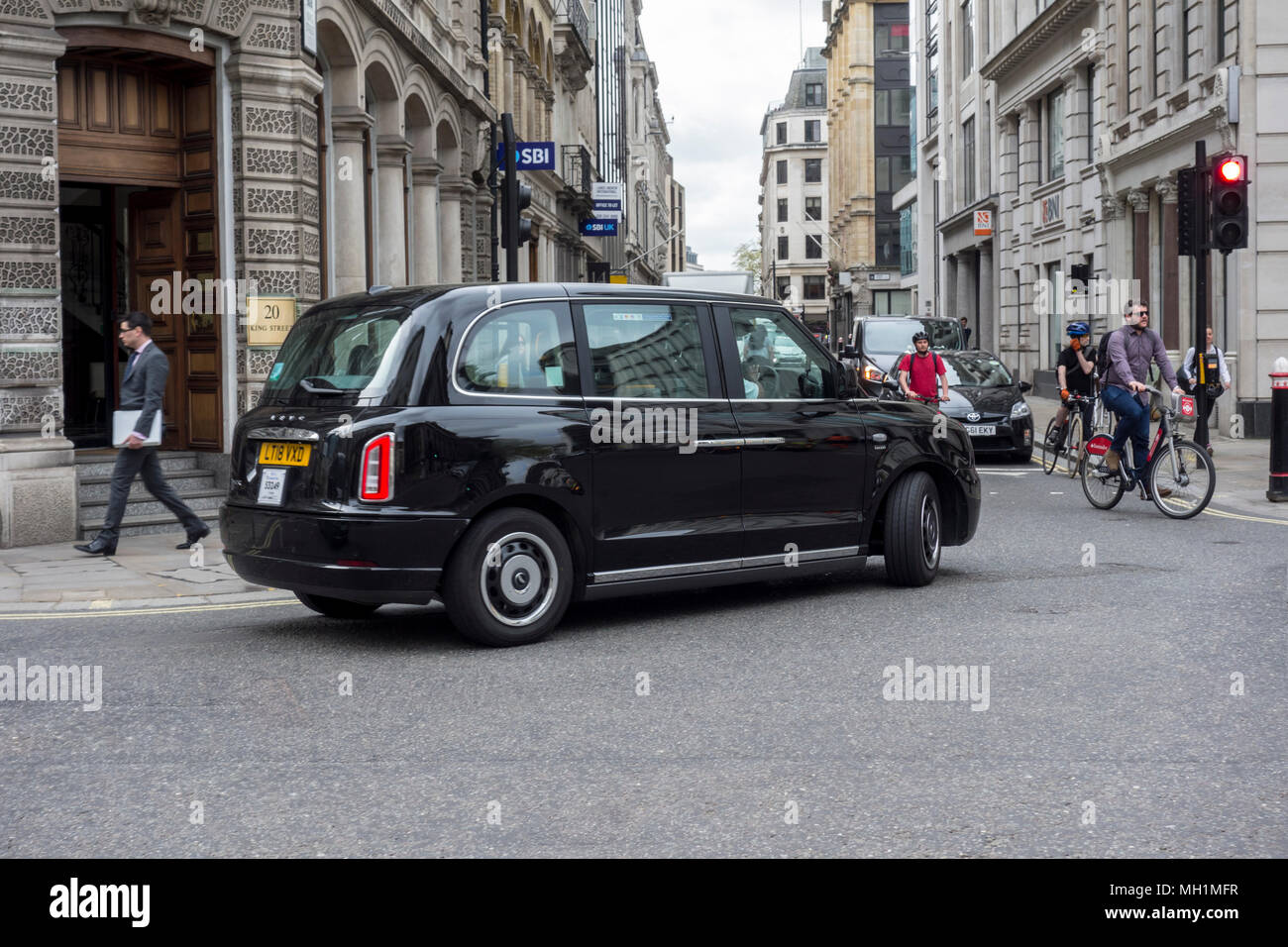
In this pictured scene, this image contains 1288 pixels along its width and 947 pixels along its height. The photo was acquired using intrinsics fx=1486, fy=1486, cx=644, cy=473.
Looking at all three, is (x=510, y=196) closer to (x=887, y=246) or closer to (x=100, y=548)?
(x=100, y=548)

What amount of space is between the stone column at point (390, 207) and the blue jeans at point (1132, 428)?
10.2m

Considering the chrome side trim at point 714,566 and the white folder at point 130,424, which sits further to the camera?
the white folder at point 130,424

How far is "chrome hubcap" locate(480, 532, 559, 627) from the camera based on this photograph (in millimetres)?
6938

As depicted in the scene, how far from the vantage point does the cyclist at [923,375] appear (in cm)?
1700

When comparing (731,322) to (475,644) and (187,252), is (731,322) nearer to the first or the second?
(475,644)

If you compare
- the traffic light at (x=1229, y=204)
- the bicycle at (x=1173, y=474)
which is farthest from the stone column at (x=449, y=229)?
the bicycle at (x=1173, y=474)

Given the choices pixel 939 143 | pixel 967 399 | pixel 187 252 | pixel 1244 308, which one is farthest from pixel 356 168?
pixel 939 143

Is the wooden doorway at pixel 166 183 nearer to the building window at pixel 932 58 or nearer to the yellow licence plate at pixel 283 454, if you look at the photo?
the yellow licence plate at pixel 283 454

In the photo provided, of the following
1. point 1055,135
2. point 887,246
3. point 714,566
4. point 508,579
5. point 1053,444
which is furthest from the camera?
point 887,246

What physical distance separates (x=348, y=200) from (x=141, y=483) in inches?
230

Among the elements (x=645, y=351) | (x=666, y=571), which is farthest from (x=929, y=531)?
(x=645, y=351)

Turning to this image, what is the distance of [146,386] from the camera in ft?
35.4

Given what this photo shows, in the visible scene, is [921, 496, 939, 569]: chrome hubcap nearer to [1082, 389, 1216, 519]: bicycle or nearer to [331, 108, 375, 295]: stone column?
[1082, 389, 1216, 519]: bicycle
